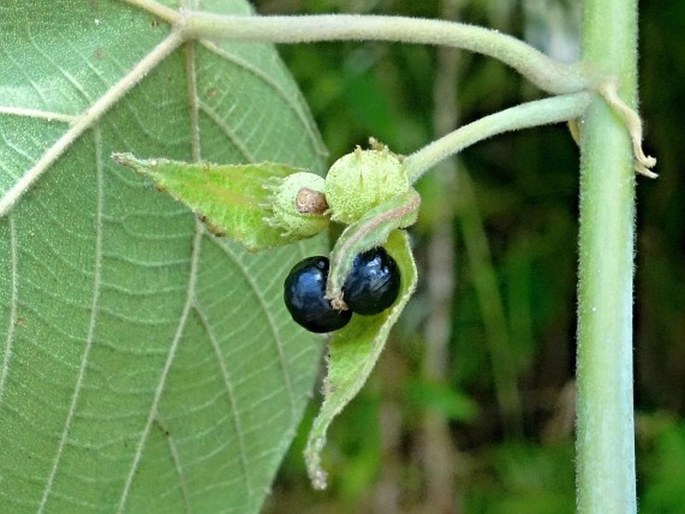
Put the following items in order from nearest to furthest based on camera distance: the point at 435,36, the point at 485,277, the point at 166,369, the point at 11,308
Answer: the point at 435,36 < the point at 11,308 < the point at 166,369 < the point at 485,277

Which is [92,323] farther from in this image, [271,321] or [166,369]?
[271,321]

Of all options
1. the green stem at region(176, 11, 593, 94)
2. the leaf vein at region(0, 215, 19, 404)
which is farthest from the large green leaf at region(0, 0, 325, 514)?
the green stem at region(176, 11, 593, 94)

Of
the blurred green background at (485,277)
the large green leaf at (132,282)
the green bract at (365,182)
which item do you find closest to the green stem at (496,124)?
the green bract at (365,182)

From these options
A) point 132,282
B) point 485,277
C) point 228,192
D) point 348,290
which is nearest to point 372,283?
point 348,290

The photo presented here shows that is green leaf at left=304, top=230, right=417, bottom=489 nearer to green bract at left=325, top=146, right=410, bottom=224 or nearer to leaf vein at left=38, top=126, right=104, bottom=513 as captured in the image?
green bract at left=325, top=146, right=410, bottom=224

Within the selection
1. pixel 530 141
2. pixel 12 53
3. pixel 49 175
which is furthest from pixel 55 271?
pixel 530 141

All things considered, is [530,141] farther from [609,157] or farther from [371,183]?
[371,183]
